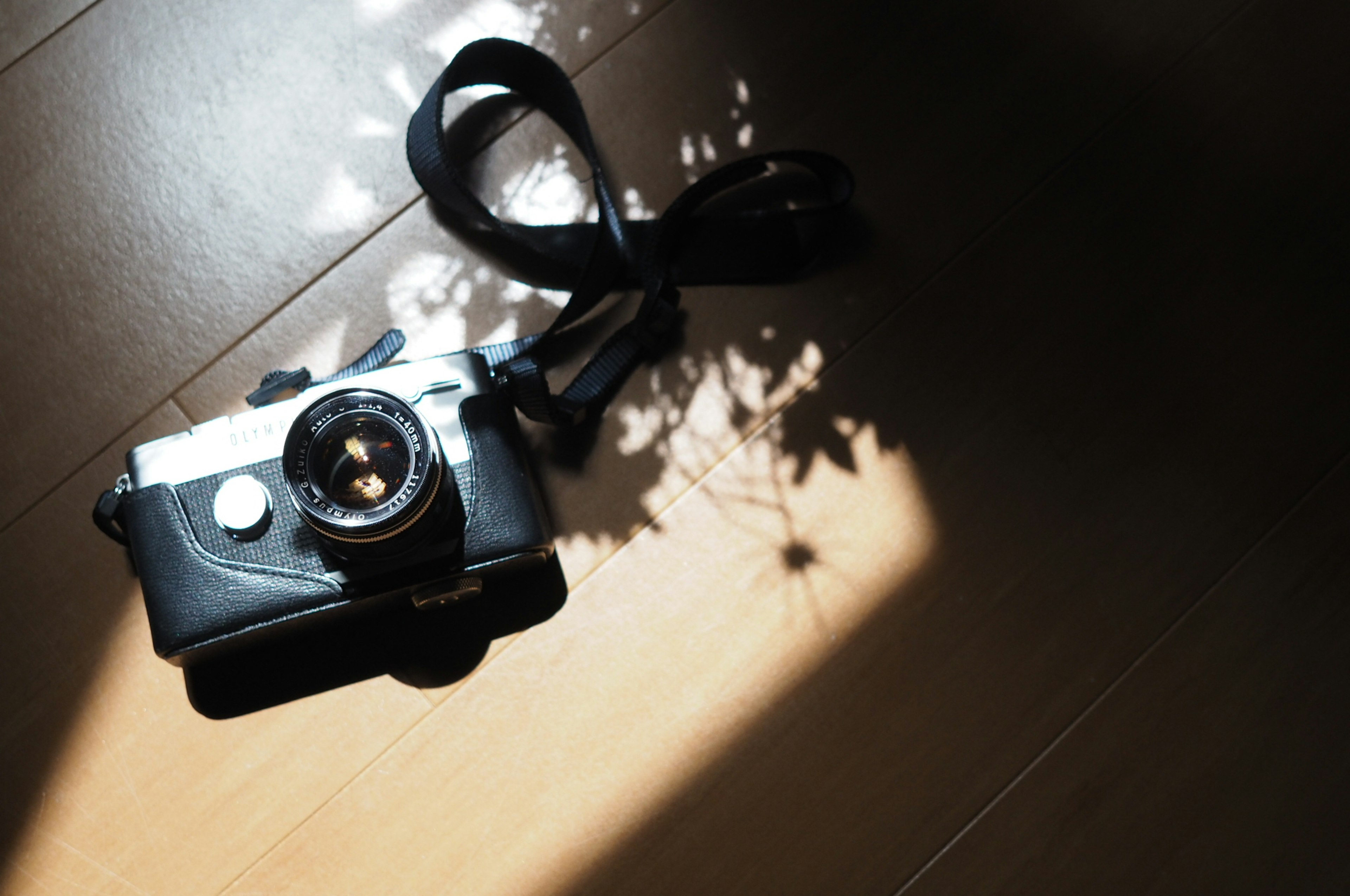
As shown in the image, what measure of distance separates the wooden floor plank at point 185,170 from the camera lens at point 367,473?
0.29 m

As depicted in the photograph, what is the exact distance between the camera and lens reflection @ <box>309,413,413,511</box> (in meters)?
0.76

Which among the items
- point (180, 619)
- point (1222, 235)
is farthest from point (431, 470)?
point (1222, 235)

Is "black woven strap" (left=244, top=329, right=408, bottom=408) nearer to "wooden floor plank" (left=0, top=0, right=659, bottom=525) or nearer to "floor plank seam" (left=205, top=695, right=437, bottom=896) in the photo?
"wooden floor plank" (left=0, top=0, right=659, bottom=525)

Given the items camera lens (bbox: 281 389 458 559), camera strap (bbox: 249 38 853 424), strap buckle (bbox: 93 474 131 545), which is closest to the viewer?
camera lens (bbox: 281 389 458 559)

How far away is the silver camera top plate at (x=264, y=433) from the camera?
2.56 feet

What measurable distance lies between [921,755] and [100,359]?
92 centimetres

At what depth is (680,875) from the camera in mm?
878

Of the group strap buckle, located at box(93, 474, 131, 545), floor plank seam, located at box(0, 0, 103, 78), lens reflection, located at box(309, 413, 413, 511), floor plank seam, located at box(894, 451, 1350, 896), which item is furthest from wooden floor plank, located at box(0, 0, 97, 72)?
floor plank seam, located at box(894, 451, 1350, 896)

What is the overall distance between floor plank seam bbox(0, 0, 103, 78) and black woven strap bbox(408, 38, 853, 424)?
0.39 metres

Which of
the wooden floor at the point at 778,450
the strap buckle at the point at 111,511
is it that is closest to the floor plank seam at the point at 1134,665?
the wooden floor at the point at 778,450

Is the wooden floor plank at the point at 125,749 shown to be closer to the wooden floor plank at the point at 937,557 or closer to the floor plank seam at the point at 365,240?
the wooden floor plank at the point at 937,557

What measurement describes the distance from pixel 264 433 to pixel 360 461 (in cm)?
9

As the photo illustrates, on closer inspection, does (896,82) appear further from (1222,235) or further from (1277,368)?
(1277,368)

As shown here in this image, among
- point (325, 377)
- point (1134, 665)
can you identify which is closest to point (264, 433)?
point (325, 377)
